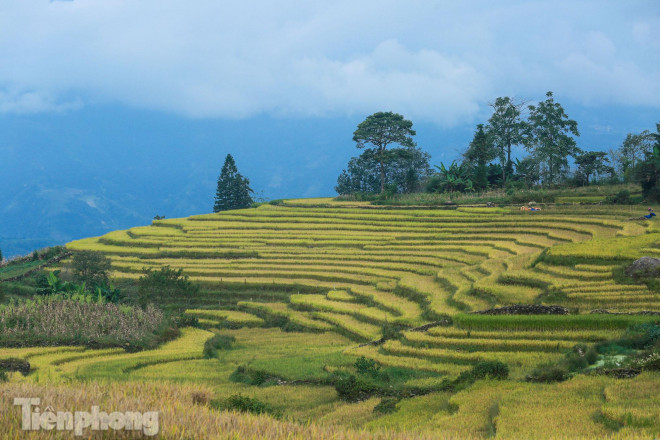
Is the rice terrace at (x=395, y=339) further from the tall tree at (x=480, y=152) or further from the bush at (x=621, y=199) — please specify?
the tall tree at (x=480, y=152)

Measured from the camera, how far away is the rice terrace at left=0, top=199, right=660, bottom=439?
25.8 ft

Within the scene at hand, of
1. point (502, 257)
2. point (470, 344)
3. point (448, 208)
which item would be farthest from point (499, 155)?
Result: point (470, 344)

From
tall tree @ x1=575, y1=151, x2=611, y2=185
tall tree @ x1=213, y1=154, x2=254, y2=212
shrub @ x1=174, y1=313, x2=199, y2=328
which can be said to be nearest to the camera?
shrub @ x1=174, y1=313, x2=199, y2=328

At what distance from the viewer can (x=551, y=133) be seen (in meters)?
47.6

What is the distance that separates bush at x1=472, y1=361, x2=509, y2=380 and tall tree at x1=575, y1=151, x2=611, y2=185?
3630 cm

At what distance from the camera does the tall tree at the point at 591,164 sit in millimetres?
44406

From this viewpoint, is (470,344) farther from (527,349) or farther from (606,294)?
(606,294)

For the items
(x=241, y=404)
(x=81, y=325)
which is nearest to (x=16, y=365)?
(x=81, y=325)

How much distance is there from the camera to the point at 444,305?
17.6m

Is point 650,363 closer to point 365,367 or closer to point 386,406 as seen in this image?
point 386,406

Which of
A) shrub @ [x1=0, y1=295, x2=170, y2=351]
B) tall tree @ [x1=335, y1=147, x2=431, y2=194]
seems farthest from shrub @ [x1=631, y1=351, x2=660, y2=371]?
tall tree @ [x1=335, y1=147, x2=431, y2=194]

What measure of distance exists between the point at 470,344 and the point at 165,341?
9.46m

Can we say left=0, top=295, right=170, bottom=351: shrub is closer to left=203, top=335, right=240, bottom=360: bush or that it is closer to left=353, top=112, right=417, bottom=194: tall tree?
left=203, top=335, right=240, bottom=360: bush

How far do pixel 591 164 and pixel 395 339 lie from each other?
34.9m
